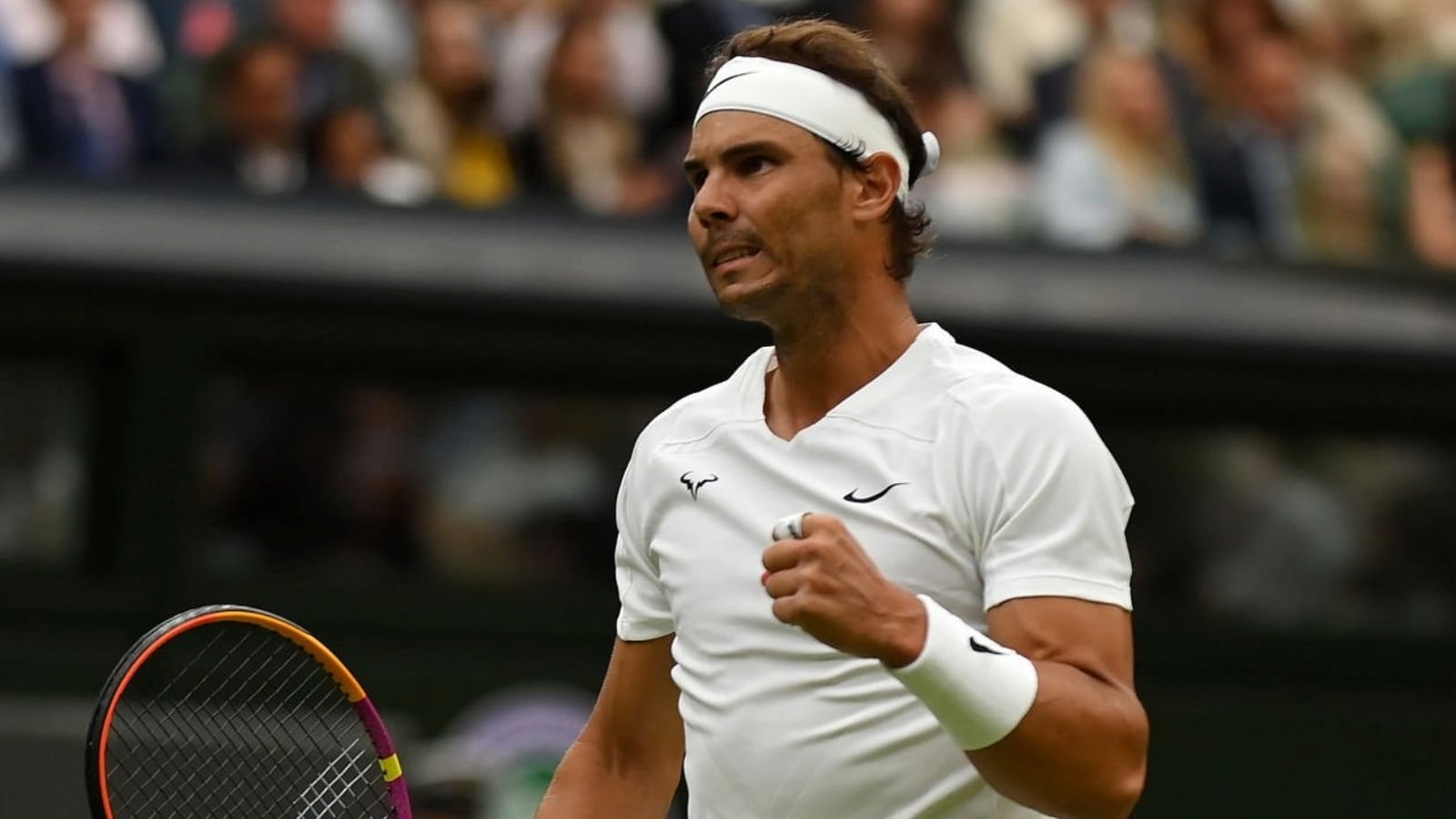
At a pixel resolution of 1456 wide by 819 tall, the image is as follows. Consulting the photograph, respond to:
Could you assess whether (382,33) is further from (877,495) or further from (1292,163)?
(877,495)

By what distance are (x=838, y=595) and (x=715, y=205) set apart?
2.40ft

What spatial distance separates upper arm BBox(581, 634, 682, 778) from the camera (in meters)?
4.02

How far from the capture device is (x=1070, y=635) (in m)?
3.39

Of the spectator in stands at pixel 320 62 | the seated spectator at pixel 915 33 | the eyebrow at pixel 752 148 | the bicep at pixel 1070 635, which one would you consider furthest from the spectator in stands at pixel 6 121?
the bicep at pixel 1070 635

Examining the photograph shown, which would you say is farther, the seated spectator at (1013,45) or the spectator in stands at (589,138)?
the seated spectator at (1013,45)

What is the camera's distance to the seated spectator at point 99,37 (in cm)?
861

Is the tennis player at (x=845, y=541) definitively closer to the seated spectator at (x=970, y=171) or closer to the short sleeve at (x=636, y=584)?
the short sleeve at (x=636, y=584)

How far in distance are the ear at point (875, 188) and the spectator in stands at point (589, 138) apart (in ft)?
16.9

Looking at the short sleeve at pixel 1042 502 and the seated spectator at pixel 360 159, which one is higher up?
the short sleeve at pixel 1042 502

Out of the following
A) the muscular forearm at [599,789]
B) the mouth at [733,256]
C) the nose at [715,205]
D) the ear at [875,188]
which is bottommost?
the muscular forearm at [599,789]

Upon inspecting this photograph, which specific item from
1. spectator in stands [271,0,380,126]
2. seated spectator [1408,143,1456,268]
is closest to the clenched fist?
spectator in stands [271,0,380,126]

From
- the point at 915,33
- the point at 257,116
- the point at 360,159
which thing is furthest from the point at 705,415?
the point at 915,33

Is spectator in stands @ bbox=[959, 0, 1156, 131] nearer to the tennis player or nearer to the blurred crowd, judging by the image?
the blurred crowd

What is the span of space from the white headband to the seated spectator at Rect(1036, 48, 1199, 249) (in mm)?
5376
